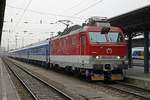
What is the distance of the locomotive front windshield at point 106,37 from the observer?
1905 cm

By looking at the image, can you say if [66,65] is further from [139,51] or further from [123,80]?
[139,51]

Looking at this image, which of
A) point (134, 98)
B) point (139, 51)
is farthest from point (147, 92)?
point (139, 51)

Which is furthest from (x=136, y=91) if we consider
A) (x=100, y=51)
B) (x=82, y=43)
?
(x=82, y=43)

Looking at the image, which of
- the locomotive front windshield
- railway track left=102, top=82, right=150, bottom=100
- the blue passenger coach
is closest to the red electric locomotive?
the locomotive front windshield

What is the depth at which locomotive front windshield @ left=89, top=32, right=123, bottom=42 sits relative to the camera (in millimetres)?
19047

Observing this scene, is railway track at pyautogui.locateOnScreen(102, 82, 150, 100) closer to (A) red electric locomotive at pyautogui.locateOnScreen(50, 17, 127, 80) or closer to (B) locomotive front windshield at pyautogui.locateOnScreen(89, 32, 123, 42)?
(A) red electric locomotive at pyautogui.locateOnScreen(50, 17, 127, 80)

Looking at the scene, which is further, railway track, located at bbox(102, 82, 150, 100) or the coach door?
the coach door

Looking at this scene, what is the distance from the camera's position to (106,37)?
1923 cm

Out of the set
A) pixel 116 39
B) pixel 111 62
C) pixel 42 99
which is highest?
pixel 116 39

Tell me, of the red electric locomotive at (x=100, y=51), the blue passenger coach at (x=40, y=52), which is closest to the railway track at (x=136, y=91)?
the red electric locomotive at (x=100, y=51)

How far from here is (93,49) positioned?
61.0 feet

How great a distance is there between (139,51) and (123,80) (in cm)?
4964

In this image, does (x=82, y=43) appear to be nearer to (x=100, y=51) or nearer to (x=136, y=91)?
(x=100, y=51)

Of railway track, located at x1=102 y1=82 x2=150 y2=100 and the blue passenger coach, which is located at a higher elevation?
the blue passenger coach
